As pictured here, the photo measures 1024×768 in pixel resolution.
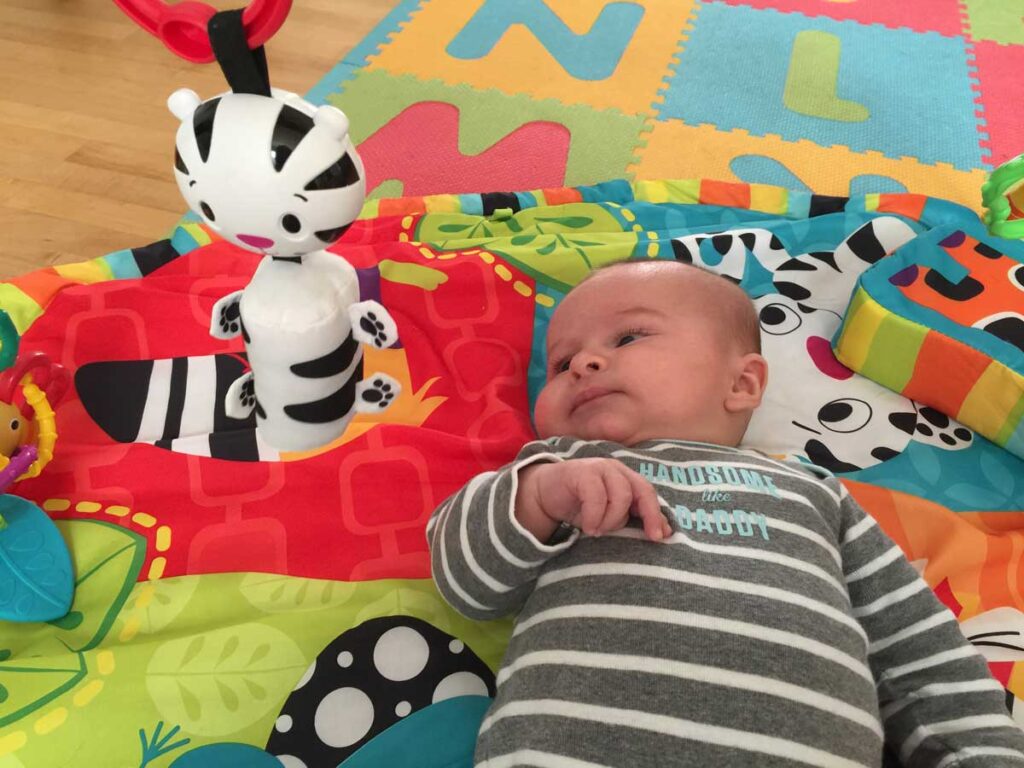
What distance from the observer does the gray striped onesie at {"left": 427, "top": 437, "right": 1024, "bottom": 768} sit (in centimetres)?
62

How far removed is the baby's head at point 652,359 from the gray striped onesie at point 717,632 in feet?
0.11

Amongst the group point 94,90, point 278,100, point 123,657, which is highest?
point 278,100

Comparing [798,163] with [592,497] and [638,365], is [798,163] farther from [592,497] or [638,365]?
[592,497]

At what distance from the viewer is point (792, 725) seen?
0.61 metres

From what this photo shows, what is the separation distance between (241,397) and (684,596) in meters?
0.51

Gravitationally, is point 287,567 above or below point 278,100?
below

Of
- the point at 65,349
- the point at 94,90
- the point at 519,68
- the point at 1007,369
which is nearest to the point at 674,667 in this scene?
the point at 1007,369

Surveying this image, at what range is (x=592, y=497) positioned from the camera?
25.7 inches

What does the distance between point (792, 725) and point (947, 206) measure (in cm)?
103

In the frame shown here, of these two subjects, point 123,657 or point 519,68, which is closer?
point 123,657

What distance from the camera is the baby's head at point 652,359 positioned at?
0.84m

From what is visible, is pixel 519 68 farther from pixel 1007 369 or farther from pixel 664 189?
pixel 1007 369

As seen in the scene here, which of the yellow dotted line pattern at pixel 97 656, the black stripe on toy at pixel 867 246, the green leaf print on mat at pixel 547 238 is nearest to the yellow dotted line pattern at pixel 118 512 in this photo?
the yellow dotted line pattern at pixel 97 656

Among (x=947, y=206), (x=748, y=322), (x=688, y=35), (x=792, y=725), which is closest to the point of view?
(x=792, y=725)
